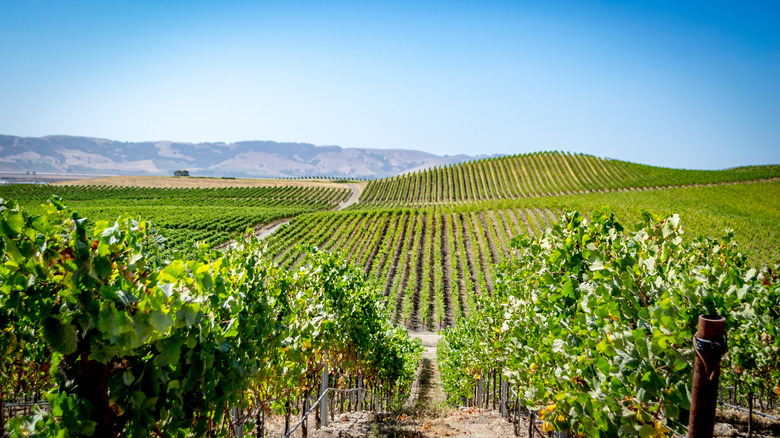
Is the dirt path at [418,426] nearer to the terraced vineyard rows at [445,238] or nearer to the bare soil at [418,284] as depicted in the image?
the terraced vineyard rows at [445,238]

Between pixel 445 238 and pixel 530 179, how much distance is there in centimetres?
4969

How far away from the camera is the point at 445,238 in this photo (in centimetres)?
4353

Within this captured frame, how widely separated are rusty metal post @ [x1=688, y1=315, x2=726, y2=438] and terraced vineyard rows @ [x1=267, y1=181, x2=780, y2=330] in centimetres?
2141

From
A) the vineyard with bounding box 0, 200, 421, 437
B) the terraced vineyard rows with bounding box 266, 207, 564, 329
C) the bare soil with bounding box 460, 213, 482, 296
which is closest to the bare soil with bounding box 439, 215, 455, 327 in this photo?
the terraced vineyard rows with bounding box 266, 207, 564, 329

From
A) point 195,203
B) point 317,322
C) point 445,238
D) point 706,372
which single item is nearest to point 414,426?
point 317,322

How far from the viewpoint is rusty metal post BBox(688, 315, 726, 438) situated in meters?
2.07

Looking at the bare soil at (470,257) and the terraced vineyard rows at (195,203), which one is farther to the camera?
the terraced vineyard rows at (195,203)

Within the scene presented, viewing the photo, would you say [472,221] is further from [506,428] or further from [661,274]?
[661,274]

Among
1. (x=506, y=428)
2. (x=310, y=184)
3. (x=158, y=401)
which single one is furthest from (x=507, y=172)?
(x=158, y=401)

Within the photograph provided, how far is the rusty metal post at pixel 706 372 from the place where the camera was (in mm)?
2072

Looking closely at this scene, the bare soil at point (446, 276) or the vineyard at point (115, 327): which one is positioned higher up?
the vineyard at point (115, 327)

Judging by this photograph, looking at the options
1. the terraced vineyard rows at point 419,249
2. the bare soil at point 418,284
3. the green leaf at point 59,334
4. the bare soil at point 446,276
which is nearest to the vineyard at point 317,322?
the green leaf at point 59,334

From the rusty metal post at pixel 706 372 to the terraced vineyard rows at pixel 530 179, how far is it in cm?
7643

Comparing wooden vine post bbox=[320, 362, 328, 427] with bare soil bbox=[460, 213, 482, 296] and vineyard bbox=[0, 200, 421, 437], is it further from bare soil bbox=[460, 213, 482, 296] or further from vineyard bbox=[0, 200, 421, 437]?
bare soil bbox=[460, 213, 482, 296]
